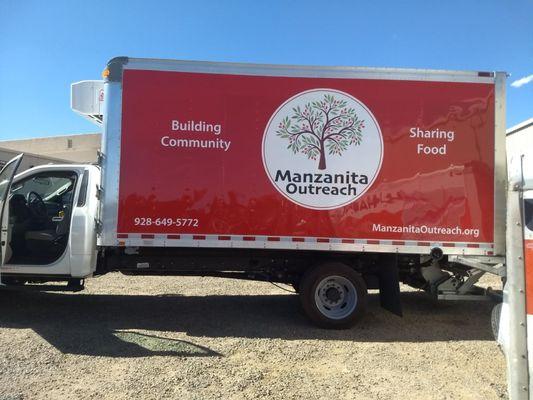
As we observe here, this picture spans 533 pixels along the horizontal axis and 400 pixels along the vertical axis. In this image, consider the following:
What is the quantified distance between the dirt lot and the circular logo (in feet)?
5.95

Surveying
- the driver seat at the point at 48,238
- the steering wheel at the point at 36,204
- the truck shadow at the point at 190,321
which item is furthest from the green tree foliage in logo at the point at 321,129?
the steering wheel at the point at 36,204

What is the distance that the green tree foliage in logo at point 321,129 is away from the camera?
19.5 ft

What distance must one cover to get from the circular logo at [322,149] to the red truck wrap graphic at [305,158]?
1 cm

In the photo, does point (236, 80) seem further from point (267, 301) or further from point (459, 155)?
point (267, 301)

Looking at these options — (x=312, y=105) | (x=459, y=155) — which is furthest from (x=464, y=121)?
(x=312, y=105)

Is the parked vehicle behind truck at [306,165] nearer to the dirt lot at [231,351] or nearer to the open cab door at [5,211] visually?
the open cab door at [5,211]

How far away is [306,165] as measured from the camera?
5938 mm

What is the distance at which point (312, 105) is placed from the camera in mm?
5980

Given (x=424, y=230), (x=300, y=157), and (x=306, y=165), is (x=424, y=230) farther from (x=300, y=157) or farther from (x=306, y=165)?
(x=300, y=157)

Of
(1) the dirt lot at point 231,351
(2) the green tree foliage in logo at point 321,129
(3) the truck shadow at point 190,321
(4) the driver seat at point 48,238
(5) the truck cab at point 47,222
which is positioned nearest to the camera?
(1) the dirt lot at point 231,351

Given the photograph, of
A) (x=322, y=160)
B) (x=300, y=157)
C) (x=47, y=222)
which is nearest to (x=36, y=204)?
(x=47, y=222)

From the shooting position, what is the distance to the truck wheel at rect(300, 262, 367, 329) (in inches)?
236

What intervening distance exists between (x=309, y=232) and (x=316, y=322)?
120 cm

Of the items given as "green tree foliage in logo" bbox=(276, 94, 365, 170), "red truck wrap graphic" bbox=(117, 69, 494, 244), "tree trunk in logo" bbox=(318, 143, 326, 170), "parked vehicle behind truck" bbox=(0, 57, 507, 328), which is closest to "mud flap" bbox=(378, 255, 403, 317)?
"parked vehicle behind truck" bbox=(0, 57, 507, 328)
